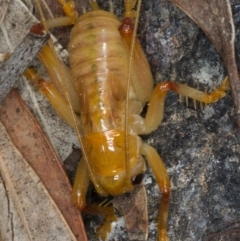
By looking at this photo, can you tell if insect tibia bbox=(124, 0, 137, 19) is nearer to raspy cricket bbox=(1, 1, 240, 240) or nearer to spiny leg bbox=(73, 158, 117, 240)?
raspy cricket bbox=(1, 1, 240, 240)

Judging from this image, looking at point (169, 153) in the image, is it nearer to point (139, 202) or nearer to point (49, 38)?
point (139, 202)

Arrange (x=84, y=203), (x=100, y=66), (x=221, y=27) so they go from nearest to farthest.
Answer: (x=221, y=27) < (x=100, y=66) < (x=84, y=203)

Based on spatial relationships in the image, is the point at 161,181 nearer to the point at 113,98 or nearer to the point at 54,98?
the point at 113,98

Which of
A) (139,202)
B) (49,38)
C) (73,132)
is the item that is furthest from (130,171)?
(49,38)

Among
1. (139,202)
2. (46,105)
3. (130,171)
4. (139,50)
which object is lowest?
(139,202)

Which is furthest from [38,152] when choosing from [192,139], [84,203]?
[192,139]

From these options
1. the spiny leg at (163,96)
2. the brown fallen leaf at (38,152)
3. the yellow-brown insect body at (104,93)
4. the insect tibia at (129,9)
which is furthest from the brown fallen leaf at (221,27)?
the brown fallen leaf at (38,152)

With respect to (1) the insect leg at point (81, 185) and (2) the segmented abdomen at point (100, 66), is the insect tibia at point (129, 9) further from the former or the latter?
(1) the insect leg at point (81, 185)
